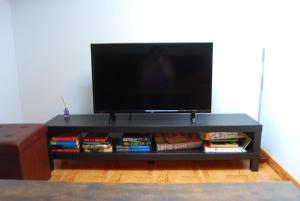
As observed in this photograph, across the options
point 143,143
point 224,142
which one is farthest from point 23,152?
point 224,142

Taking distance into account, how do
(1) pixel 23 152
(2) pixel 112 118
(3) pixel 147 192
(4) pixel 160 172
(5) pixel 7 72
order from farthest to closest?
(5) pixel 7 72 < (2) pixel 112 118 < (4) pixel 160 172 < (1) pixel 23 152 < (3) pixel 147 192

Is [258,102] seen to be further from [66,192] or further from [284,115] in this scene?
[66,192]

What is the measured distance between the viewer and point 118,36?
258 cm

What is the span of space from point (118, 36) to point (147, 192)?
2000mm

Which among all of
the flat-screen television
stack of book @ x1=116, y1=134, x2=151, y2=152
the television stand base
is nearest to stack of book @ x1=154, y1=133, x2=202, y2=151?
stack of book @ x1=116, y1=134, x2=151, y2=152

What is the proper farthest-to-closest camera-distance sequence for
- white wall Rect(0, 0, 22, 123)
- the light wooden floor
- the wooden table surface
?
white wall Rect(0, 0, 22, 123)
the light wooden floor
the wooden table surface

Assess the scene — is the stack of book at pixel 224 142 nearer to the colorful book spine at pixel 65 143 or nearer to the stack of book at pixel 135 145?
the stack of book at pixel 135 145

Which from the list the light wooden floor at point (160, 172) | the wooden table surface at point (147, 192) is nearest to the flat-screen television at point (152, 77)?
the light wooden floor at point (160, 172)

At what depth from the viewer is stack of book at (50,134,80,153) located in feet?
7.47

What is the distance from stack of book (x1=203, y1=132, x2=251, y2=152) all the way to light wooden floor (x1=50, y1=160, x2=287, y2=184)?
0.21 metres

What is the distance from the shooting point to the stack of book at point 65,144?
228 cm

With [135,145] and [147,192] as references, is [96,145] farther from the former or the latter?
[147,192]

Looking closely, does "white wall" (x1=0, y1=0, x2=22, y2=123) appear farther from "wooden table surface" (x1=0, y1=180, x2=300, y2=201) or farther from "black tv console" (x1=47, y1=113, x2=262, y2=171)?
"wooden table surface" (x1=0, y1=180, x2=300, y2=201)

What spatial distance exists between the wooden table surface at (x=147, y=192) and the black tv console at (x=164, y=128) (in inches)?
50.1
